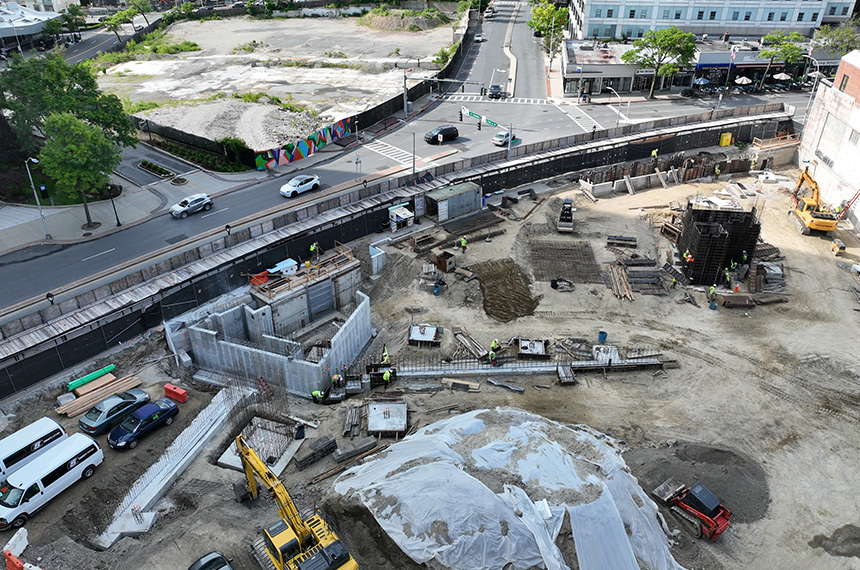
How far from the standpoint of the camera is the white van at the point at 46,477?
2444 cm

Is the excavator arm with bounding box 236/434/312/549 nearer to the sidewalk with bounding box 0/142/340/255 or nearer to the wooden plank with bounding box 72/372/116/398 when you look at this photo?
the wooden plank with bounding box 72/372/116/398

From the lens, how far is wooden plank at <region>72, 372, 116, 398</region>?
105 feet

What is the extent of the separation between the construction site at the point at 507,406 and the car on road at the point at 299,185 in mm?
9562

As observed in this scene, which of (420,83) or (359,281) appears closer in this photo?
(359,281)

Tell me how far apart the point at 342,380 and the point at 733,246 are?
28.5 meters

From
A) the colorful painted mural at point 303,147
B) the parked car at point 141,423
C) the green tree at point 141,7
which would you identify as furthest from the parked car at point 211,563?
the green tree at point 141,7

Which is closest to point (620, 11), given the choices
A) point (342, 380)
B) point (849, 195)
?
point (849, 195)

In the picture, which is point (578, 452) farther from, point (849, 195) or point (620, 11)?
point (620, 11)

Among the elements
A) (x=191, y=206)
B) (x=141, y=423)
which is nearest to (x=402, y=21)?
(x=191, y=206)

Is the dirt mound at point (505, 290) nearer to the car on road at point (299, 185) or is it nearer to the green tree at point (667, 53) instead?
the car on road at point (299, 185)

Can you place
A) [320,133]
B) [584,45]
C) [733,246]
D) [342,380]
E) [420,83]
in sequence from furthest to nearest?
[584,45], [420,83], [320,133], [733,246], [342,380]

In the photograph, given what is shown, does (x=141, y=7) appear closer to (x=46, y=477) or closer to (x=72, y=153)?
(x=72, y=153)

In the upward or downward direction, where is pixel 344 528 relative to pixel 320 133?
downward

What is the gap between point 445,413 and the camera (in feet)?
101
